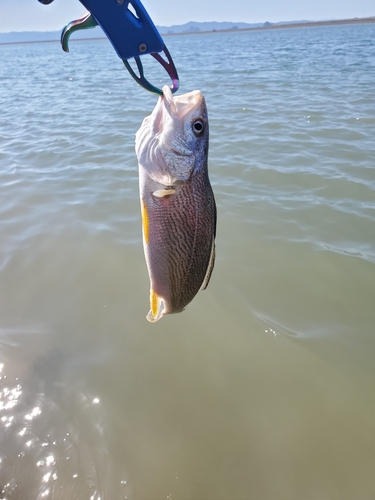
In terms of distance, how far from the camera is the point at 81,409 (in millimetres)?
2668

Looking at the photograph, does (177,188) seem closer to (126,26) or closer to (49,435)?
(126,26)

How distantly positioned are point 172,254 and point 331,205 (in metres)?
3.59

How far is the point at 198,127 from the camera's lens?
70.2 inches

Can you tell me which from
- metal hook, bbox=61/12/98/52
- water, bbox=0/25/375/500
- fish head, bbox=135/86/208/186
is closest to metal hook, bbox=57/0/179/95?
metal hook, bbox=61/12/98/52

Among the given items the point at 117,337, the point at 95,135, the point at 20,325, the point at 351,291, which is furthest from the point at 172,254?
the point at 95,135

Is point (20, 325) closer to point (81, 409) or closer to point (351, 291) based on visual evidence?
point (81, 409)

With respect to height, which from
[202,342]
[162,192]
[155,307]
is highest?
[162,192]

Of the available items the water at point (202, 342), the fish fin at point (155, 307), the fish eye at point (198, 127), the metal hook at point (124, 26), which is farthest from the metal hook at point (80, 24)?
the water at point (202, 342)

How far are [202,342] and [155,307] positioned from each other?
4.25ft

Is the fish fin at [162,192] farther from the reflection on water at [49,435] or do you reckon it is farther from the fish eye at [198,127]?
the reflection on water at [49,435]

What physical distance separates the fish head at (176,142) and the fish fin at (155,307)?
0.63 meters

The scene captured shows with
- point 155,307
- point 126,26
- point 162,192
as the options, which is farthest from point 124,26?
point 155,307

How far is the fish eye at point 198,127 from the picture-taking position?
1774mm

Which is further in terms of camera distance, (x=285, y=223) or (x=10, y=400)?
(x=285, y=223)
